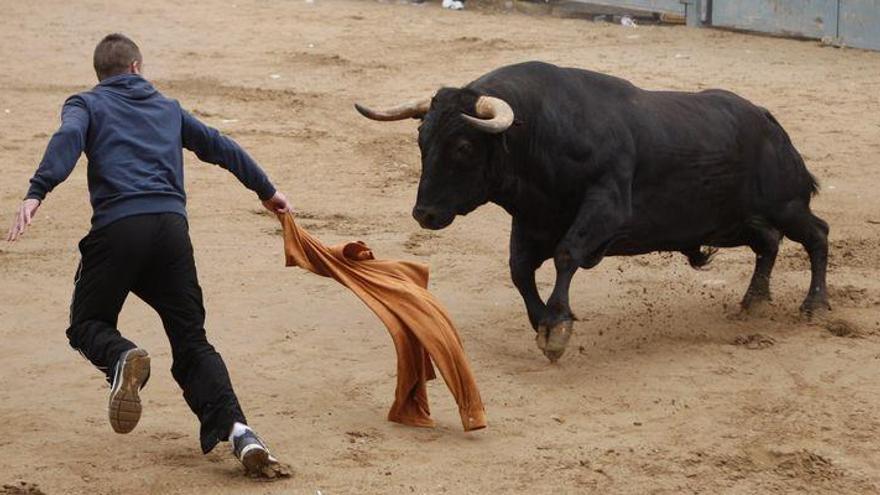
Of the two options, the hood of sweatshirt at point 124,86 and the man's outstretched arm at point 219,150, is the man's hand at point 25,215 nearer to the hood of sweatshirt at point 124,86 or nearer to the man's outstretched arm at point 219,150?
the hood of sweatshirt at point 124,86

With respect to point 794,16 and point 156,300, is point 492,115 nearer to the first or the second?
point 156,300

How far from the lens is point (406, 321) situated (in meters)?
7.25

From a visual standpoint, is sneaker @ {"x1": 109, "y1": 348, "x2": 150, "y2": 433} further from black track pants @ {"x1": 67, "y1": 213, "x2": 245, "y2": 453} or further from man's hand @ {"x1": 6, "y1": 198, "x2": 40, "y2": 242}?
man's hand @ {"x1": 6, "y1": 198, "x2": 40, "y2": 242}

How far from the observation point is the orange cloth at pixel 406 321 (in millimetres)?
7188

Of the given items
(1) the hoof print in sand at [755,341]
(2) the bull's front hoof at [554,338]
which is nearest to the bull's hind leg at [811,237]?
(1) the hoof print in sand at [755,341]

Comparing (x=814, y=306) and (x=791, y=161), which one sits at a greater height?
(x=791, y=161)

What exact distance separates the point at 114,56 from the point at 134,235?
2.35ft

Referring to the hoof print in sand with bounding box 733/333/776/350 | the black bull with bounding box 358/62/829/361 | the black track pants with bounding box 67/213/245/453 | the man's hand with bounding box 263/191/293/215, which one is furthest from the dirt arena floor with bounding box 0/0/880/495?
the man's hand with bounding box 263/191/293/215

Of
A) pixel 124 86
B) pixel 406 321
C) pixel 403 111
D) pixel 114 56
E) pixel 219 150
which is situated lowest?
pixel 406 321

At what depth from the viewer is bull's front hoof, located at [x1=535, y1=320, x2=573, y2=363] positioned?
26.7ft

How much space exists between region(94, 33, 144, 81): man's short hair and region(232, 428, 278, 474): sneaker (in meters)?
1.48

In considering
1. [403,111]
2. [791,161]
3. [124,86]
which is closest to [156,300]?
[124,86]

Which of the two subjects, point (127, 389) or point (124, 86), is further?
point (124, 86)

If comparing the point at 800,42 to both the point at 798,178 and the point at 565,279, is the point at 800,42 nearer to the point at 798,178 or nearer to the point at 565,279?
the point at 798,178
